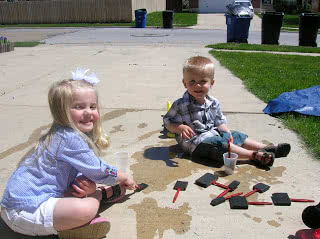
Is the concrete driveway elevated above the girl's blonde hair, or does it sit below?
below

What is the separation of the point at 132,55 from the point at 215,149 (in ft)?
22.7

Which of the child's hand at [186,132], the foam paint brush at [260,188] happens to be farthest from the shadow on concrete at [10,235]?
the foam paint brush at [260,188]

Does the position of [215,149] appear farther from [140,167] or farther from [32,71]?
[32,71]

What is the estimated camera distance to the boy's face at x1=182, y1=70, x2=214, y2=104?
11.0ft

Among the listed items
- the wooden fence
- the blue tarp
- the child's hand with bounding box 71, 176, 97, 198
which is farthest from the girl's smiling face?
the wooden fence

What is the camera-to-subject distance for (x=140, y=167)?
10.8ft

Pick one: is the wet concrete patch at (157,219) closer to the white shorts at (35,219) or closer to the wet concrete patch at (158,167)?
the wet concrete patch at (158,167)

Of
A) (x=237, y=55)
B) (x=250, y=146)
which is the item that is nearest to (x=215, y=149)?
(x=250, y=146)

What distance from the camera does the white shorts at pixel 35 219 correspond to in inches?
83.0

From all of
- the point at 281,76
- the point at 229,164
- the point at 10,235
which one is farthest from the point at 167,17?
the point at 10,235

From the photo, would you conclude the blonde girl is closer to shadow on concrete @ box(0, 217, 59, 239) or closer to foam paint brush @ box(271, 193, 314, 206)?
shadow on concrete @ box(0, 217, 59, 239)

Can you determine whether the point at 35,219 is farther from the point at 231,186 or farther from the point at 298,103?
the point at 298,103

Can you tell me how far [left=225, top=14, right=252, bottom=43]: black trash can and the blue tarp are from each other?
884cm

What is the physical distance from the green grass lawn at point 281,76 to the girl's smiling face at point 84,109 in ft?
7.68
